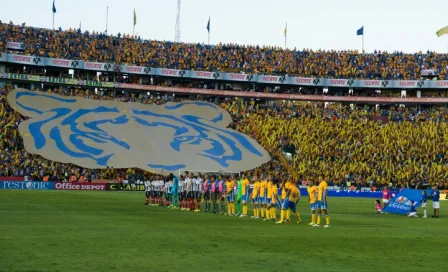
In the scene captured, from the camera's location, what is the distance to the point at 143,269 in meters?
16.6

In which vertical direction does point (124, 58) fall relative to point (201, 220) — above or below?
above

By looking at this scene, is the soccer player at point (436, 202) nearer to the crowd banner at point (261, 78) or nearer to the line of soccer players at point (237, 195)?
the line of soccer players at point (237, 195)

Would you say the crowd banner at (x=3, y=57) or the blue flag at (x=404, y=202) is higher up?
the crowd banner at (x=3, y=57)

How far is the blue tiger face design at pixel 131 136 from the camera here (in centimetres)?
7912

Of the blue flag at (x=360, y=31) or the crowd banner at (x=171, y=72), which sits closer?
the crowd banner at (x=171, y=72)

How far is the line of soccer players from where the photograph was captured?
109 feet

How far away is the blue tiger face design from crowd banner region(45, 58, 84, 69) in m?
9.00

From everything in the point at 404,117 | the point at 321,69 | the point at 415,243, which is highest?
the point at 321,69

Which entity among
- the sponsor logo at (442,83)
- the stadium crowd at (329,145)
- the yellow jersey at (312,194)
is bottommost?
the yellow jersey at (312,194)

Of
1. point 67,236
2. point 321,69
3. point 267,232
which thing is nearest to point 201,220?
point 267,232

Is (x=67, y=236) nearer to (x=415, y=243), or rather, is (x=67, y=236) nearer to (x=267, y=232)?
(x=267, y=232)

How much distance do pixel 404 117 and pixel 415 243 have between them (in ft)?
251

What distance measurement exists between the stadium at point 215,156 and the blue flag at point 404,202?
23 cm

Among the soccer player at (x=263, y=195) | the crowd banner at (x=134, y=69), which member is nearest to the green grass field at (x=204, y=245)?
the soccer player at (x=263, y=195)
